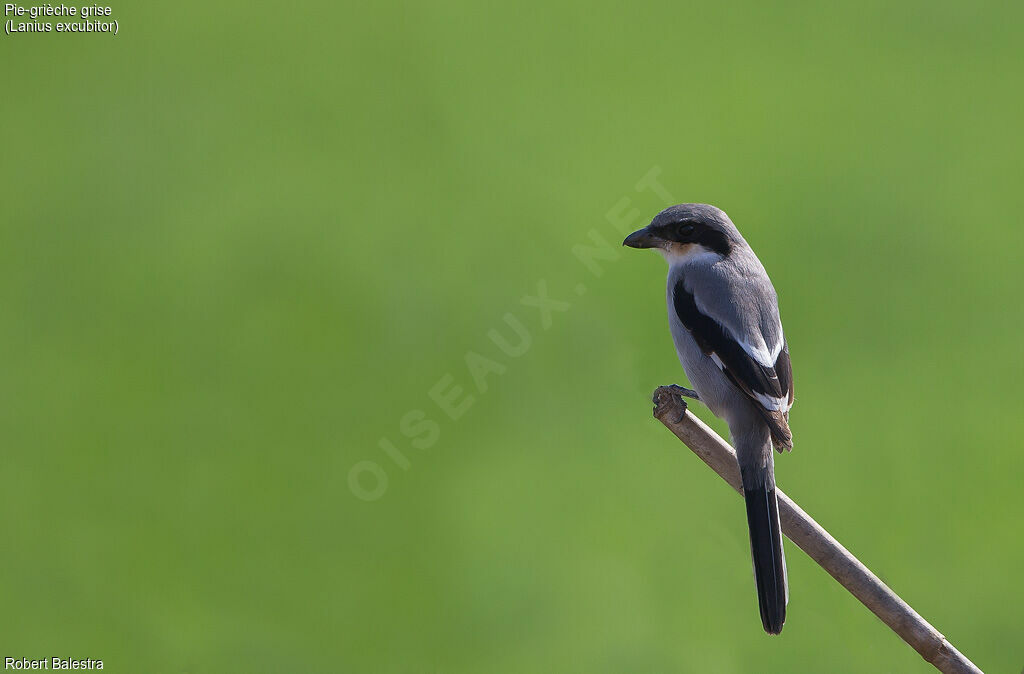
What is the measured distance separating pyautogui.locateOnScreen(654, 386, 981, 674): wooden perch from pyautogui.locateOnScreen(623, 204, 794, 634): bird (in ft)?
0.12

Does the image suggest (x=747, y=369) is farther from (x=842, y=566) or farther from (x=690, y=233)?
(x=842, y=566)

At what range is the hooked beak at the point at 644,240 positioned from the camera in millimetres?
2750

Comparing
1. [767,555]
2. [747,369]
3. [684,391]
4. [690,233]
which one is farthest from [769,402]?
[690,233]

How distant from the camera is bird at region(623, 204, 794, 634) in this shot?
2436 millimetres

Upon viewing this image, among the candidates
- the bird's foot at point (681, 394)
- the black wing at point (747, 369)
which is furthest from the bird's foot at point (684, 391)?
the black wing at point (747, 369)

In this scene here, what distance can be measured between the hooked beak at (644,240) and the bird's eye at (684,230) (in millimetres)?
63

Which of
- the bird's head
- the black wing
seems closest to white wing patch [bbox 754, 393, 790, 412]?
the black wing

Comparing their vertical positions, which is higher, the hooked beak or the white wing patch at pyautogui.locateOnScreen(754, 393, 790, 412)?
the hooked beak

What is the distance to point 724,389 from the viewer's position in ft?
8.63

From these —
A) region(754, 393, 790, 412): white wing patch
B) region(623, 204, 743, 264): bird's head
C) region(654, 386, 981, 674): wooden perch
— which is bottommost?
region(654, 386, 981, 674): wooden perch

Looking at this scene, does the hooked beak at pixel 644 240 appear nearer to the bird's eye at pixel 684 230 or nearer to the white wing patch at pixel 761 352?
the bird's eye at pixel 684 230

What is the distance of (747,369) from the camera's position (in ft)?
8.22

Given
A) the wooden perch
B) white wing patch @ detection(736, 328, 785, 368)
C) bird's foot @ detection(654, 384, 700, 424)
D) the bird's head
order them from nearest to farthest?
the wooden perch, bird's foot @ detection(654, 384, 700, 424), white wing patch @ detection(736, 328, 785, 368), the bird's head

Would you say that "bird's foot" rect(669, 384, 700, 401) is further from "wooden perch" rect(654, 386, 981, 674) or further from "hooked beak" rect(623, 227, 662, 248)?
"hooked beak" rect(623, 227, 662, 248)
